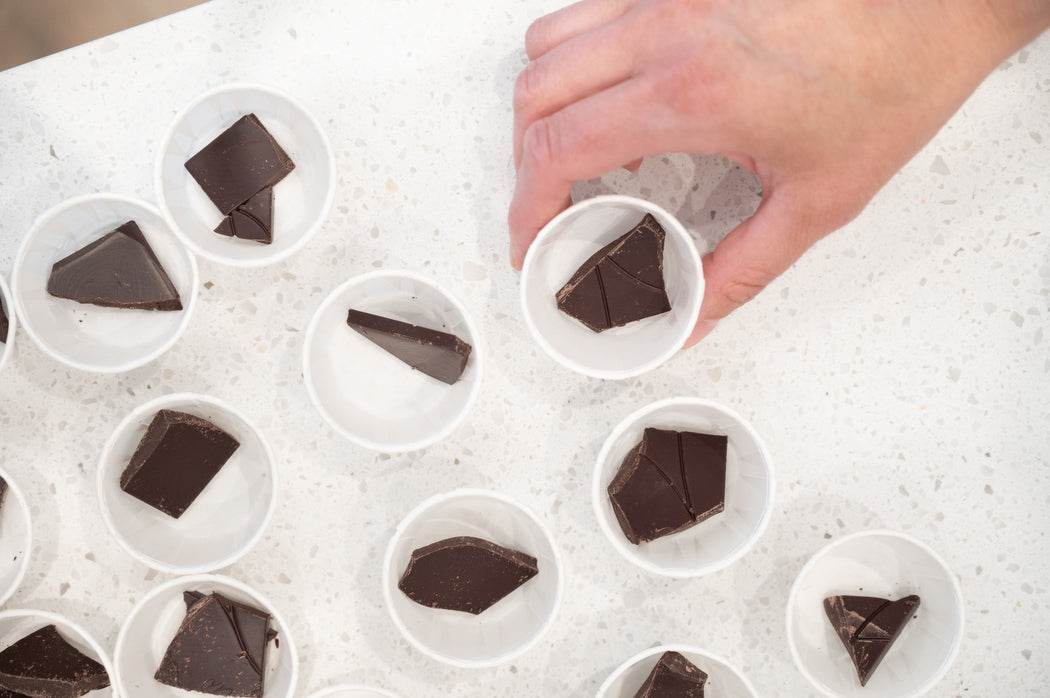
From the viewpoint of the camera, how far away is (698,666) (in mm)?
1486

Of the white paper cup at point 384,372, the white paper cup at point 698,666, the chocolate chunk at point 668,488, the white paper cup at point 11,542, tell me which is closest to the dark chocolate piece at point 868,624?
the white paper cup at point 698,666

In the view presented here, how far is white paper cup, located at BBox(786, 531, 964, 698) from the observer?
1413 mm

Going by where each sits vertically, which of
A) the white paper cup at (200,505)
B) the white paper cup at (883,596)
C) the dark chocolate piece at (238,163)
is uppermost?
the dark chocolate piece at (238,163)

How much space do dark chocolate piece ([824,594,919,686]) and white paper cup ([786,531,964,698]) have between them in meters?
0.04

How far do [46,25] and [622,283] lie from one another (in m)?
1.72

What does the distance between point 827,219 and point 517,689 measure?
1104 millimetres

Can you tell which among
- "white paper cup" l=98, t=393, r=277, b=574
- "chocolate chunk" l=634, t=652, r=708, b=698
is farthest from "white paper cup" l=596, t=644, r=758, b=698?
"white paper cup" l=98, t=393, r=277, b=574

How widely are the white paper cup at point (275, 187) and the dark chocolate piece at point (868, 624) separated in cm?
128

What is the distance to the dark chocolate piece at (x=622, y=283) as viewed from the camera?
4.51 feet

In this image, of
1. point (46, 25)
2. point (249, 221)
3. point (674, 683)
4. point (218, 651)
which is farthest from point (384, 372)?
point (46, 25)

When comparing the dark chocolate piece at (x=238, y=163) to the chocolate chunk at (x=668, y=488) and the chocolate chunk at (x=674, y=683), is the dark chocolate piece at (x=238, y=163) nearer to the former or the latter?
the chocolate chunk at (x=668, y=488)

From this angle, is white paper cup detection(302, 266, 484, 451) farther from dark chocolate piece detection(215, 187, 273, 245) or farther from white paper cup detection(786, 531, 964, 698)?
white paper cup detection(786, 531, 964, 698)

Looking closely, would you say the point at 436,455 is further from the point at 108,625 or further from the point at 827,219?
the point at 827,219

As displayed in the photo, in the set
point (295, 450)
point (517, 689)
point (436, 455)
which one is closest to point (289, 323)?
point (295, 450)
